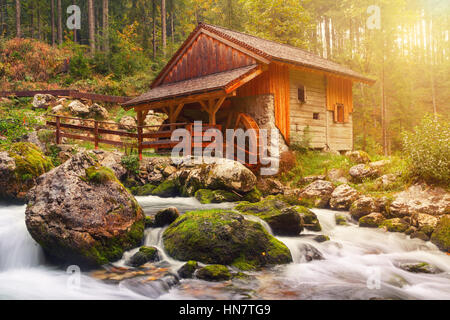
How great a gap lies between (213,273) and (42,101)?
727 inches

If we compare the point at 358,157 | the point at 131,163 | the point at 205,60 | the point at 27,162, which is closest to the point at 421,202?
the point at 358,157

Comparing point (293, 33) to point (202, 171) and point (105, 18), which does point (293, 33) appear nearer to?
point (105, 18)

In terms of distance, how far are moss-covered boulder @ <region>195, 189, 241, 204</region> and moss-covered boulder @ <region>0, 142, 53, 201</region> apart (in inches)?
186

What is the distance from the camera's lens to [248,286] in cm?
536

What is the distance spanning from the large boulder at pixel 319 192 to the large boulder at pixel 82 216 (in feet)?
21.0

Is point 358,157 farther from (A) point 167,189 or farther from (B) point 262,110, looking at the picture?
(A) point 167,189

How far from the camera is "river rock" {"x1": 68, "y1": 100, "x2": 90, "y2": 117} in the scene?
19403 millimetres

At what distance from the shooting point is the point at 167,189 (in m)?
12.3

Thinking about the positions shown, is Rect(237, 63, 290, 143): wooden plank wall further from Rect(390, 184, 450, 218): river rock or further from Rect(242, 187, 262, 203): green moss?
Rect(390, 184, 450, 218): river rock

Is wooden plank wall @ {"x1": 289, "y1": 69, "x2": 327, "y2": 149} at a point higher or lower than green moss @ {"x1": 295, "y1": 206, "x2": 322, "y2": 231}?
higher

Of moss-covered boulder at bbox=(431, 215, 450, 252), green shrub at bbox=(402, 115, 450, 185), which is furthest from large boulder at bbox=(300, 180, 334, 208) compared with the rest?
moss-covered boulder at bbox=(431, 215, 450, 252)

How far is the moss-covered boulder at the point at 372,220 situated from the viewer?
29.8ft

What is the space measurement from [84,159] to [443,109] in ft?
116
